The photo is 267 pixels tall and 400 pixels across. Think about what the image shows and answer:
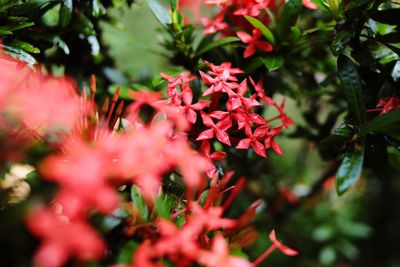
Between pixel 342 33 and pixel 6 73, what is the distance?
579 millimetres

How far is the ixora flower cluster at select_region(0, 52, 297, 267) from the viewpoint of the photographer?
43 centimetres

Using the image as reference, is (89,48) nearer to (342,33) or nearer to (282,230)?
(342,33)

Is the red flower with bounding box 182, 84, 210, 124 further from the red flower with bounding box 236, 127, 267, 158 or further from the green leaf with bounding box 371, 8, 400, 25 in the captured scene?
the green leaf with bounding box 371, 8, 400, 25

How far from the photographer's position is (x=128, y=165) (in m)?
0.47

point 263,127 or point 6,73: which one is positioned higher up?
point 6,73

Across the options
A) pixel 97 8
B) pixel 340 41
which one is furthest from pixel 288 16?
pixel 97 8

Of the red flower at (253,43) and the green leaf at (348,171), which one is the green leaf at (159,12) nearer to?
the red flower at (253,43)

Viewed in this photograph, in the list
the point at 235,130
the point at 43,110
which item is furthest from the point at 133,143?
the point at 235,130

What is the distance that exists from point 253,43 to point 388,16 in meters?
0.26

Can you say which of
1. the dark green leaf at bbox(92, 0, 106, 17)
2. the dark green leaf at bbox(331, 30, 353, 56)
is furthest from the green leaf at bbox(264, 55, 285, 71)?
the dark green leaf at bbox(92, 0, 106, 17)

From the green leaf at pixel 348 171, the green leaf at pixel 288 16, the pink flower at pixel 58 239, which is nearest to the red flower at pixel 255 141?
the green leaf at pixel 348 171

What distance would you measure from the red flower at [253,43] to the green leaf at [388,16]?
0.21m

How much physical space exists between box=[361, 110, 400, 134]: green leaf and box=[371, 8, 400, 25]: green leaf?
0.65ft

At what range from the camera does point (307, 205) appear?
1501mm
